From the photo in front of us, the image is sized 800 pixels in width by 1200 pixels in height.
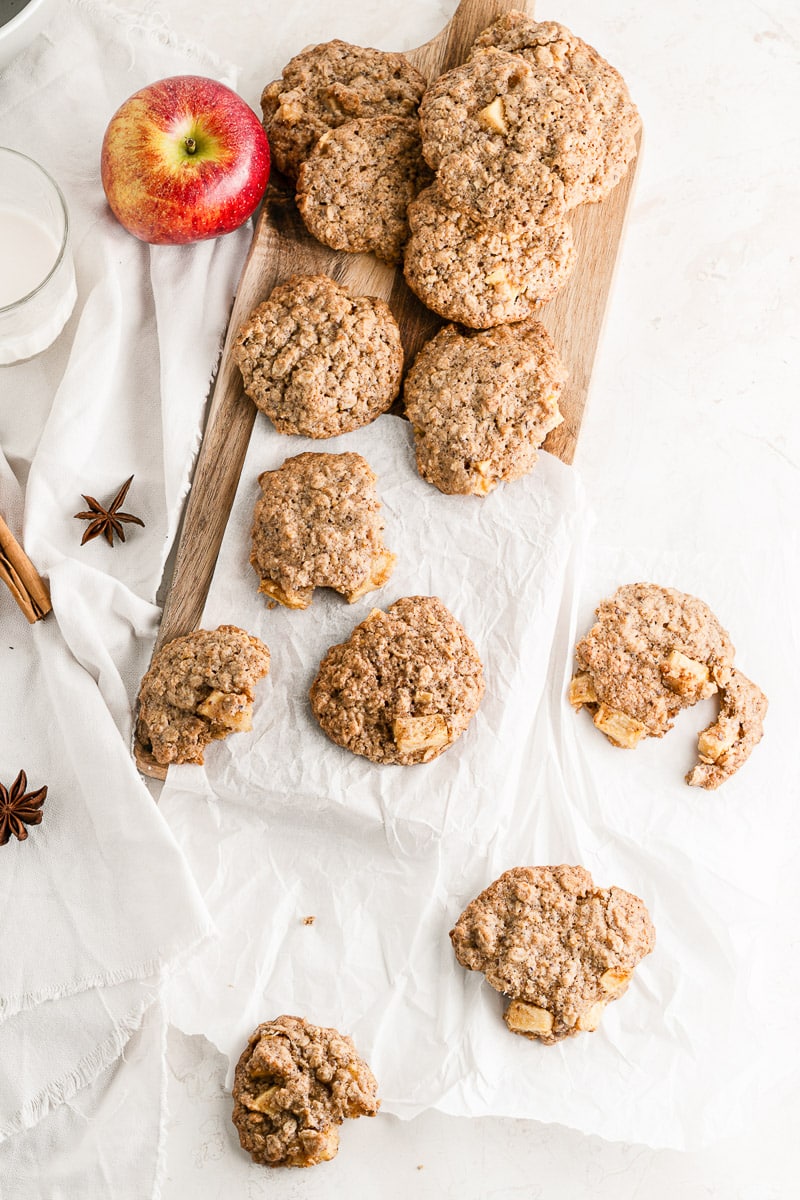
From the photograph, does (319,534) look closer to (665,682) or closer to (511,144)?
(665,682)

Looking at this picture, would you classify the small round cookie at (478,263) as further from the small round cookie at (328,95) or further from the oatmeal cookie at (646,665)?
the oatmeal cookie at (646,665)

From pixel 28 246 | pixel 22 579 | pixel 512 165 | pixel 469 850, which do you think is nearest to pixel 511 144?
pixel 512 165

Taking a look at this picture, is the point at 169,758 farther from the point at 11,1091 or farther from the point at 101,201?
the point at 101,201

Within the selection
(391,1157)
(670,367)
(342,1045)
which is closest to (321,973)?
(342,1045)

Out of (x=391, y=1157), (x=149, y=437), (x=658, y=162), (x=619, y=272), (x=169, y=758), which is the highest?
(x=658, y=162)

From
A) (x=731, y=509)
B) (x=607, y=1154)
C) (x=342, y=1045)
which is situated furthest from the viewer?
(x=731, y=509)

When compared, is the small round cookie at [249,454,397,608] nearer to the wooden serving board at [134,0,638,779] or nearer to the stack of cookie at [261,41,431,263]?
the wooden serving board at [134,0,638,779]

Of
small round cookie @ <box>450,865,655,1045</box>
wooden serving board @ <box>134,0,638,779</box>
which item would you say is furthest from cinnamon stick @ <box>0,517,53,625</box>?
small round cookie @ <box>450,865,655,1045</box>
